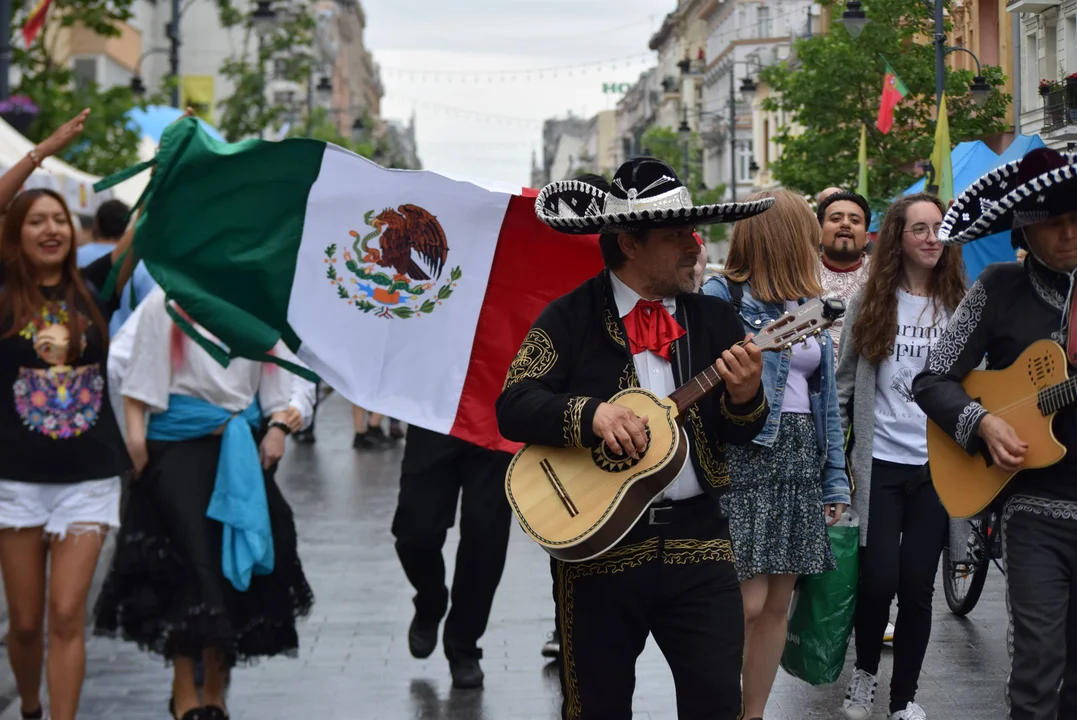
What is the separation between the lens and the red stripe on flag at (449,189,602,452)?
6.84 m

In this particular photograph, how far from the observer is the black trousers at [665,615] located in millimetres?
4684

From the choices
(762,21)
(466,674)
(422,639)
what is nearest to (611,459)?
(466,674)

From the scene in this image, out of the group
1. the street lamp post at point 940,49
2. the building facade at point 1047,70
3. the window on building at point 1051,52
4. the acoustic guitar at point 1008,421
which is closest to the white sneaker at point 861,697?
the acoustic guitar at point 1008,421

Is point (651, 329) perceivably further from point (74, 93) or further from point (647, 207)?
point (74, 93)

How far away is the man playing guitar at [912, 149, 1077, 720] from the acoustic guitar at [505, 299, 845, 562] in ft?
2.77

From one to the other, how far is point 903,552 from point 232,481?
8.58ft

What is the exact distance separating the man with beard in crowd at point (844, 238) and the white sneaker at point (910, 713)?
6.32 ft

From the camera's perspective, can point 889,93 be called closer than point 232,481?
No

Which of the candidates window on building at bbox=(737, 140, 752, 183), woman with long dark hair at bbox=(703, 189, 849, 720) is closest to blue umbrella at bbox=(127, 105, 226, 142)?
woman with long dark hair at bbox=(703, 189, 849, 720)

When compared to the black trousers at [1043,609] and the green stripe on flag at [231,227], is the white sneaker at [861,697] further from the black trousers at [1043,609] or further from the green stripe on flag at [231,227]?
the green stripe on flag at [231,227]

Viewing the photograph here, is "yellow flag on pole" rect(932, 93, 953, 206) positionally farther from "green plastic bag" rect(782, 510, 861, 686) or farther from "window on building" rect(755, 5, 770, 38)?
"window on building" rect(755, 5, 770, 38)

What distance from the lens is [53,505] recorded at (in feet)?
21.0

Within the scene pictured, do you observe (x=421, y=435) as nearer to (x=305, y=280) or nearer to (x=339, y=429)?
(x=305, y=280)

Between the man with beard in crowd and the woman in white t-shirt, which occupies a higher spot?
the man with beard in crowd
